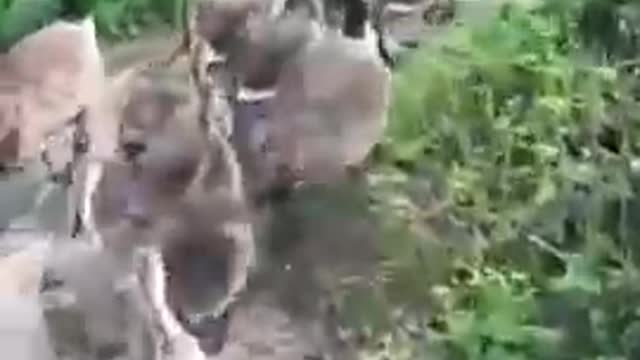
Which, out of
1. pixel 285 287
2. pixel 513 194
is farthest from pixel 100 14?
pixel 513 194

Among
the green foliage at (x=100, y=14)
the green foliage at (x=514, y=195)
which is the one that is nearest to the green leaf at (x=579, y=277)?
the green foliage at (x=514, y=195)

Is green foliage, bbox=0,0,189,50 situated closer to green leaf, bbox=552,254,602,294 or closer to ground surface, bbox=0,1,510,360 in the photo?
ground surface, bbox=0,1,510,360

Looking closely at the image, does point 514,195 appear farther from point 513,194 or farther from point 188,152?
point 188,152

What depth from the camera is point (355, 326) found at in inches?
51.1

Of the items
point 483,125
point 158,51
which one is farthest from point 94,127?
point 483,125

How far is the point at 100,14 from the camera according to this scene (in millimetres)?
1322

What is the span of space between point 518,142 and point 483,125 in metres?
0.04

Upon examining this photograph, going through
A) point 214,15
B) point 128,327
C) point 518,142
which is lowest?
point 128,327

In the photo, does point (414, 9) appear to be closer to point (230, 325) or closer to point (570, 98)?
point (570, 98)

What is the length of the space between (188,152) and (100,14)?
15 centimetres

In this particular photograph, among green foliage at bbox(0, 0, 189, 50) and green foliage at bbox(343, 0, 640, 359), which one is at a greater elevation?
green foliage at bbox(0, 0, 189, 50)

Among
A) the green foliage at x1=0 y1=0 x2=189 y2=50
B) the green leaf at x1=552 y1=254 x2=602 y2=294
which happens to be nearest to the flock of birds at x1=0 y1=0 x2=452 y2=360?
the green foliage at x1=0 y1=0 x2=189 y2=50

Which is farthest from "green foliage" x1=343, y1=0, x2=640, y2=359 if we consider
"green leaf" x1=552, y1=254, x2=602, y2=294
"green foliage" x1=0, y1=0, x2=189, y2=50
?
"green foliage" x1=0, y1=0, x2=189, y2=50

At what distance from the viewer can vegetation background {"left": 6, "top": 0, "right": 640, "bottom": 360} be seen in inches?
50.1
